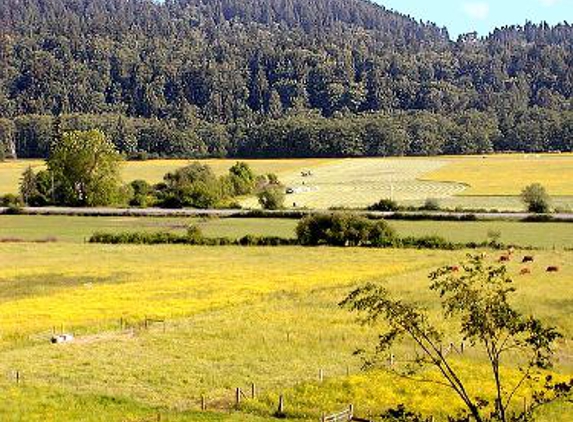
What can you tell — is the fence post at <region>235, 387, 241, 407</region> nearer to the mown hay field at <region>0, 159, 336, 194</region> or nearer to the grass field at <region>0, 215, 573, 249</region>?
the grass field at <region>0, 215, 573, 249</region>

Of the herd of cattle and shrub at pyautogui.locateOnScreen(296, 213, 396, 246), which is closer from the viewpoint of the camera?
the herd of cattle

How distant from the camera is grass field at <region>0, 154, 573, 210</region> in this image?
412 ft

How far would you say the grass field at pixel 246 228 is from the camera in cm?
8575

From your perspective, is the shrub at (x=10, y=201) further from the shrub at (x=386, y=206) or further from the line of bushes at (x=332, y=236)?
the shrub at (x=386, y=206)

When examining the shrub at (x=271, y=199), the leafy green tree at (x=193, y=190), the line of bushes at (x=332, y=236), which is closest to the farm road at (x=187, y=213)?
the leafy green tree at (x=193, y=190)

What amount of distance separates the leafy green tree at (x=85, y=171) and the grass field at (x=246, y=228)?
15.8 m

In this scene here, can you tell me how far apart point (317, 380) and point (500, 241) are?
5002 cm

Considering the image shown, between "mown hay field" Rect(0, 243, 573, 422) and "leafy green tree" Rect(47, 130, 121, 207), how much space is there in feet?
167

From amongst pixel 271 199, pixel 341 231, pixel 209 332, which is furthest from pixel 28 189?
pixel 209 332

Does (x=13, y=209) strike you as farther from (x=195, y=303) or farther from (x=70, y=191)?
(x=195, y=303)

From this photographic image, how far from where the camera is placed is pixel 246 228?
96.6 metres

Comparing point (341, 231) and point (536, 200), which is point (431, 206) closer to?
point (536, 200)

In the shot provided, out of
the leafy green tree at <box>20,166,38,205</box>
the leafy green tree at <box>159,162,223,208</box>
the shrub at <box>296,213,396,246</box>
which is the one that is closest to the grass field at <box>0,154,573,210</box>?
the leafy green tree at <box>159,162,223,208</box>

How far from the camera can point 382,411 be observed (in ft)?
103
